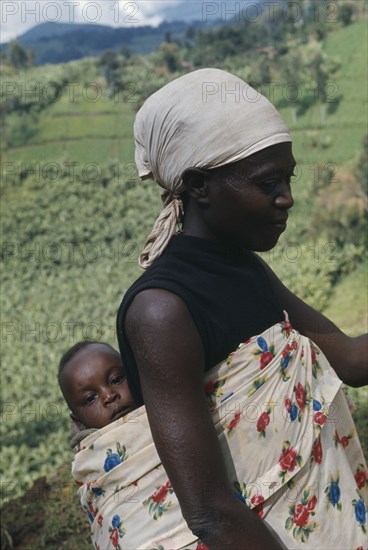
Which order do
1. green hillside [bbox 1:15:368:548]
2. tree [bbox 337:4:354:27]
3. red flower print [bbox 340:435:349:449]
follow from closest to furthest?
red flower print [bbox 340:435:349:449] → green hillside [bbox 1:15:368:548] → tree [bbox 337:4:354:27]

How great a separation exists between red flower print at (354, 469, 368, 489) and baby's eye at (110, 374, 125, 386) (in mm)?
598

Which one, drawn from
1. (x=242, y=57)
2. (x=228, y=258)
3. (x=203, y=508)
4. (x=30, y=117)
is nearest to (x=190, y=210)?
(x=228, y=258)

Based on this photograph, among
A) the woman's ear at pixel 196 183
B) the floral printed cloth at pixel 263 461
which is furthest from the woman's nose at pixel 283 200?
the floral printed cloth at pixel 263 461

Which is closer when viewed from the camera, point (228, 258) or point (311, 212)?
point (228, 258)

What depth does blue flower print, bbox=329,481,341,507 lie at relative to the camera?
1676mm

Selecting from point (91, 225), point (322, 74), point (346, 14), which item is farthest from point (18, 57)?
point (322, 74)

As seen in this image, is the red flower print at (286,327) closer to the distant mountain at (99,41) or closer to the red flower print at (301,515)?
the red flower print at (301,515)

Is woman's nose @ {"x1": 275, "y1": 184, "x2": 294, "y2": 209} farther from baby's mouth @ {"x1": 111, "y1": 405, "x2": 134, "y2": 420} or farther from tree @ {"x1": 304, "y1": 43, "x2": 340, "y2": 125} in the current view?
tree @ {"x1": 304, "y1": 43, "x2": 340, "y2": 125}

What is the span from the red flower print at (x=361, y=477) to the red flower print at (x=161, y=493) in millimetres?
434

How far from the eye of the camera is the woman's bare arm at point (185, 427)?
1499mm

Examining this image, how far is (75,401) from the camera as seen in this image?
205 centimetres

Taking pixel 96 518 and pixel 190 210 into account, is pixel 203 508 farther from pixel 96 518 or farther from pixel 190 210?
pixel 190 210

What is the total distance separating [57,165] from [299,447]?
32.5ft

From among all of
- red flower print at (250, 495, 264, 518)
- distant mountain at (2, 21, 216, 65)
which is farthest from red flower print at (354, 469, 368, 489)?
distant mountain at (2, 21, 216, 65)
